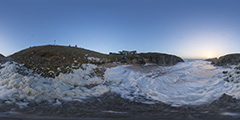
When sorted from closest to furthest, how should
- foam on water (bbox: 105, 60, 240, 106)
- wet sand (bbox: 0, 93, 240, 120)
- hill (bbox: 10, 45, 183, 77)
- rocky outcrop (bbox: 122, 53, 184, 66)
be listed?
wet sand (bbox: 0, 93, 240, 120), foam on water (bbox: 105, 60, 240, 106), hill (bbox: 10, 45, 183, 77), rocky outcrop (bbox: 122, 53, 184, 66)

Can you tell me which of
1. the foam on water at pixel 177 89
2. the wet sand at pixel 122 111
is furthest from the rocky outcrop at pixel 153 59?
the wet sand at pixel 122 111

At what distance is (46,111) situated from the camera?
320cm

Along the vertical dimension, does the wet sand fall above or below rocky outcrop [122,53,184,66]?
below

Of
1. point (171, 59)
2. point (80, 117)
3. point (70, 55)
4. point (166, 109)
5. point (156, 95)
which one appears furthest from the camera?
point (171, 59)

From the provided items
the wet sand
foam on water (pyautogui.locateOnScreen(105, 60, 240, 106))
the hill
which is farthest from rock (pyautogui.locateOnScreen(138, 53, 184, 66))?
the wet sand

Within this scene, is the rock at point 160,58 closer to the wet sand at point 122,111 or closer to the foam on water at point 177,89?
the foam on water at point 177,89

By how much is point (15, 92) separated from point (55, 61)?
26.1ft

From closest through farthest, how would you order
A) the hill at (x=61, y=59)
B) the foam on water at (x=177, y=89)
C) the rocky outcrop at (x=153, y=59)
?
1. the foam on water at (x=177, y=89)
2. the hill at (x=61, y=59)
3. the rocky outcrop at (x=153, y=59)

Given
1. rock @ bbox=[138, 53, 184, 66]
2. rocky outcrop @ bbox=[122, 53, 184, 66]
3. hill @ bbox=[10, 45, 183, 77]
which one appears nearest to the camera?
hill @ bbox=[10, 45, 183, 77]

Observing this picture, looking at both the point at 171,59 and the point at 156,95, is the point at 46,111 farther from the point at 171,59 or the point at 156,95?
the point at 171,59

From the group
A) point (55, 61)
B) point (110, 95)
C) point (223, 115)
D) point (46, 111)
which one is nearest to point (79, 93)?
point (110, 95)

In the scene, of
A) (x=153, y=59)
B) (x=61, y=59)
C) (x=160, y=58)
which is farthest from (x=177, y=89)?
(x=160, y=58)

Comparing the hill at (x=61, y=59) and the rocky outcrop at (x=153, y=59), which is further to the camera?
the rocky outcrop at (x=153, y=59)

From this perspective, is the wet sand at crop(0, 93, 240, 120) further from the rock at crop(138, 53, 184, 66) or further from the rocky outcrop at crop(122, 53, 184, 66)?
the rock at crop(138, 53, 184, 66)
